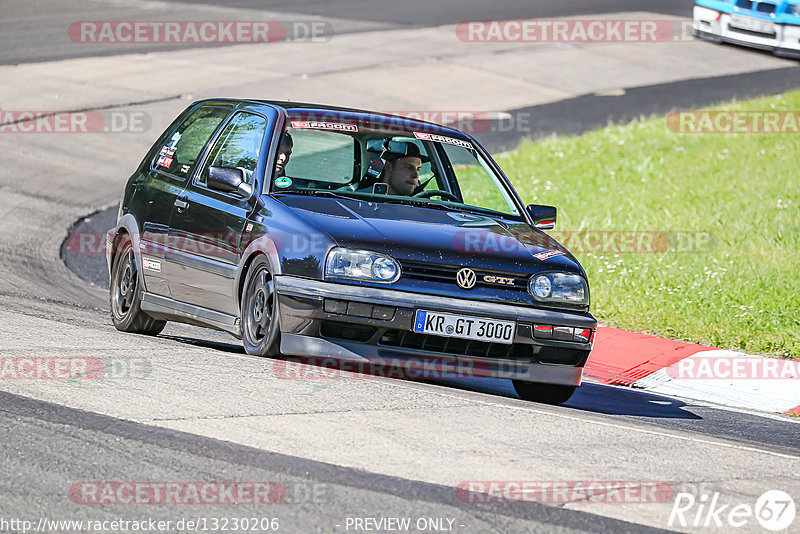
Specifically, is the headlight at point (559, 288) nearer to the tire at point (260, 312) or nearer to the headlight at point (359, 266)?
the headlight at point (359, 266)

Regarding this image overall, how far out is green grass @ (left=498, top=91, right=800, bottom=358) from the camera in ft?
35.8

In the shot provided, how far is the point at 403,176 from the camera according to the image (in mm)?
8258

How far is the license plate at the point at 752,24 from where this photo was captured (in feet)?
76.7

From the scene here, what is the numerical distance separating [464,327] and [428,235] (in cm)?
60

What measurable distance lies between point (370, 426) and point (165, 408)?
3.14ft

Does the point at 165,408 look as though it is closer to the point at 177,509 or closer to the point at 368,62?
the point at 177,509

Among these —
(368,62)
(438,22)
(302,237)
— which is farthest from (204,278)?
(438,22)

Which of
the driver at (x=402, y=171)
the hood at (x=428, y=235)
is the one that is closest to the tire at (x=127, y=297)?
the hood at (x=428, y=235)

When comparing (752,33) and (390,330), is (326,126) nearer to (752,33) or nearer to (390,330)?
(390,330)

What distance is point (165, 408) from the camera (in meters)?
5.89

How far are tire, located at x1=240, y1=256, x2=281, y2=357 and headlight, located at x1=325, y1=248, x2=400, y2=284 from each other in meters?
0.39

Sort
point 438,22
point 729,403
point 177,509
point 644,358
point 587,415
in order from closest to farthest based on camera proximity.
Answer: point 177,509, point 587,415, point 729,403, point 644,358, point 438,22

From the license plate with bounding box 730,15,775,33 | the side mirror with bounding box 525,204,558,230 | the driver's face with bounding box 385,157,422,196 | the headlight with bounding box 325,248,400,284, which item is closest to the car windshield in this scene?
the driver's face with bounding box 385,157,422,196

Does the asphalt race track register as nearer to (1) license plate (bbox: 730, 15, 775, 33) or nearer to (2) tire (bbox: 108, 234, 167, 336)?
(2) tire (bbox: 108, 234, 167, 336)
